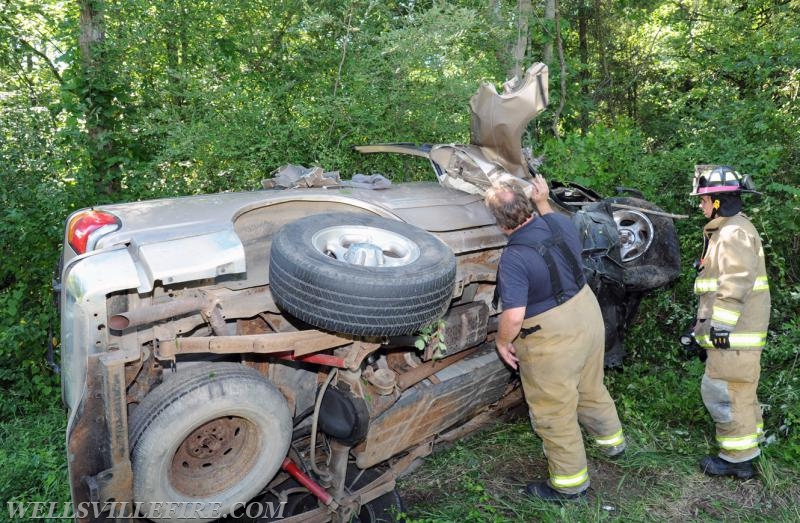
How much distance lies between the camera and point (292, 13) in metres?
7.10

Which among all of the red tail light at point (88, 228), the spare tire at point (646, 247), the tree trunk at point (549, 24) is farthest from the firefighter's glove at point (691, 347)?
the tree trunk at point (549, 24)

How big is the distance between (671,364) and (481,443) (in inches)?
80.5

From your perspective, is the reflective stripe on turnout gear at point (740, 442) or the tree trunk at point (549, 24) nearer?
the reflective stripe on turnout gear at point (740, 442)

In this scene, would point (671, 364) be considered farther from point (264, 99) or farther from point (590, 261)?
point (264, 99)

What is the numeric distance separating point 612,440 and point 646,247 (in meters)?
1.64

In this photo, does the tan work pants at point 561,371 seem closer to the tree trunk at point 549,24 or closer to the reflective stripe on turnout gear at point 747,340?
the reflective stripe on turnout gear at point 747,340

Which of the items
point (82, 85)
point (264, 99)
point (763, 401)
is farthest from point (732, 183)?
point (82, 85)

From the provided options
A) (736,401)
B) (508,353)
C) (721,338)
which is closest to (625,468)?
(736,401)

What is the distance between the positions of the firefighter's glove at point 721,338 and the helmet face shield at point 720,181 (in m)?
0.89

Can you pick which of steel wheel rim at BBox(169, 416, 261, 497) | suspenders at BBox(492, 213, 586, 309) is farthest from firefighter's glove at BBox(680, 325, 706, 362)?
steel wheel rim at BBox(169, 416, 261, 497)

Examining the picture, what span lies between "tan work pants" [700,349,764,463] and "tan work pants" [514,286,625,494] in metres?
0.85

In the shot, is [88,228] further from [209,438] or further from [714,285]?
[714,285]

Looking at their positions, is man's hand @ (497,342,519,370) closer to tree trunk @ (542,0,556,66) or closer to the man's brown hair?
the man's brown hair

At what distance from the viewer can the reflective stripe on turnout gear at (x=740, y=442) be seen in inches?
150
